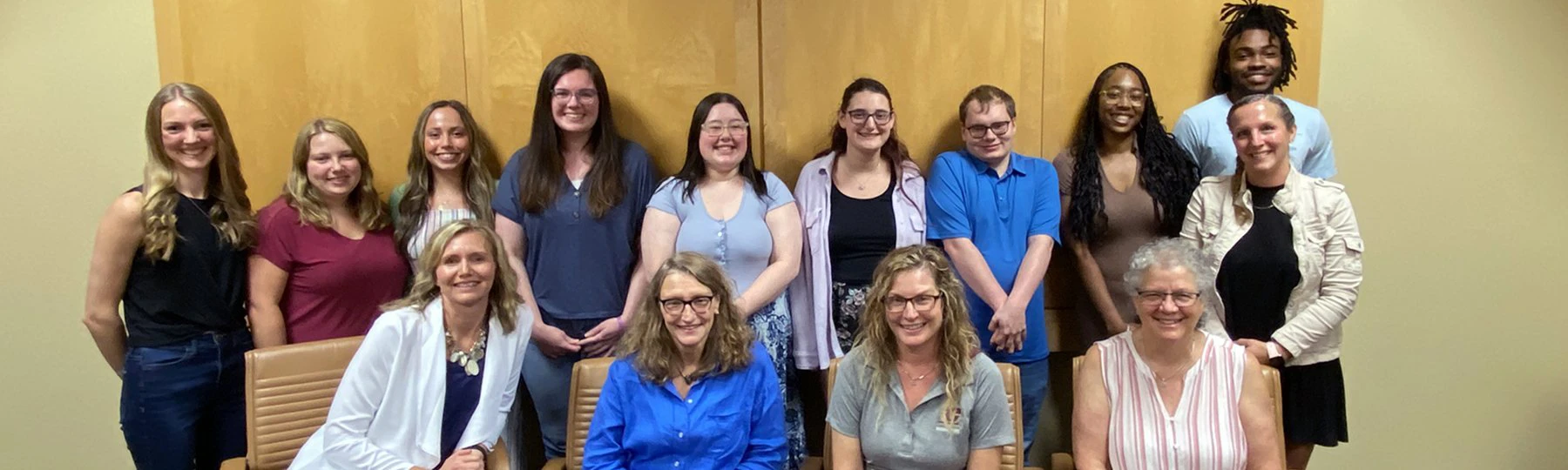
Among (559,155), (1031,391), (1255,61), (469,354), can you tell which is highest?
(1255,61)

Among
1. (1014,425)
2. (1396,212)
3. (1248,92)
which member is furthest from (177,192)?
(1396,212)

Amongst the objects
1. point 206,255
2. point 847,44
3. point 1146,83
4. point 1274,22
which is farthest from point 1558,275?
point 206,255

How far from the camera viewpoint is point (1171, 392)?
1.89 m

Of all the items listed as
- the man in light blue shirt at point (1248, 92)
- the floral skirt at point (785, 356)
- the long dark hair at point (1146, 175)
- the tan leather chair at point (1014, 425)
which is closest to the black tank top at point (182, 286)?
the floral skirt at point (785, 356)

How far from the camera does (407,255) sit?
98.4 inches

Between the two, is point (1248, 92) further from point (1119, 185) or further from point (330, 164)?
point (330, 164)

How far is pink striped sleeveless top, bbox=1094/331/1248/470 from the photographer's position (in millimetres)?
1844

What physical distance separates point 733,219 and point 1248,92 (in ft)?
5.53

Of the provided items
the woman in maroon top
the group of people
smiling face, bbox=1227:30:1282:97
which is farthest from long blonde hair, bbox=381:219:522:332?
smiling face, bbox=1227:30:1282:97

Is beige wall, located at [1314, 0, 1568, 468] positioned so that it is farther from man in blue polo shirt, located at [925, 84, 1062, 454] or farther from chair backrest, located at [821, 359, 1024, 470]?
chair backrest, located at [821, 359, 1024, 470]

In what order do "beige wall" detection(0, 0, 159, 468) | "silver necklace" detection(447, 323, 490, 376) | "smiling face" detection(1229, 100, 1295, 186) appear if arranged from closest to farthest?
"silver necklace" detection(447, 323, 490, 376), "smiling face" detection(1229, 100, 1295, 186), "beige wall" detection(0, 0, 159, 468)

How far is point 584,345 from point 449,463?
24.0 inches

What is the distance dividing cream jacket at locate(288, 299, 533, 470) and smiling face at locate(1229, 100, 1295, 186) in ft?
6.22

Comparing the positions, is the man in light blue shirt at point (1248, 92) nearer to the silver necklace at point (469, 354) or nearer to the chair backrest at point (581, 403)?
the chair backrest at point (581, 403)
